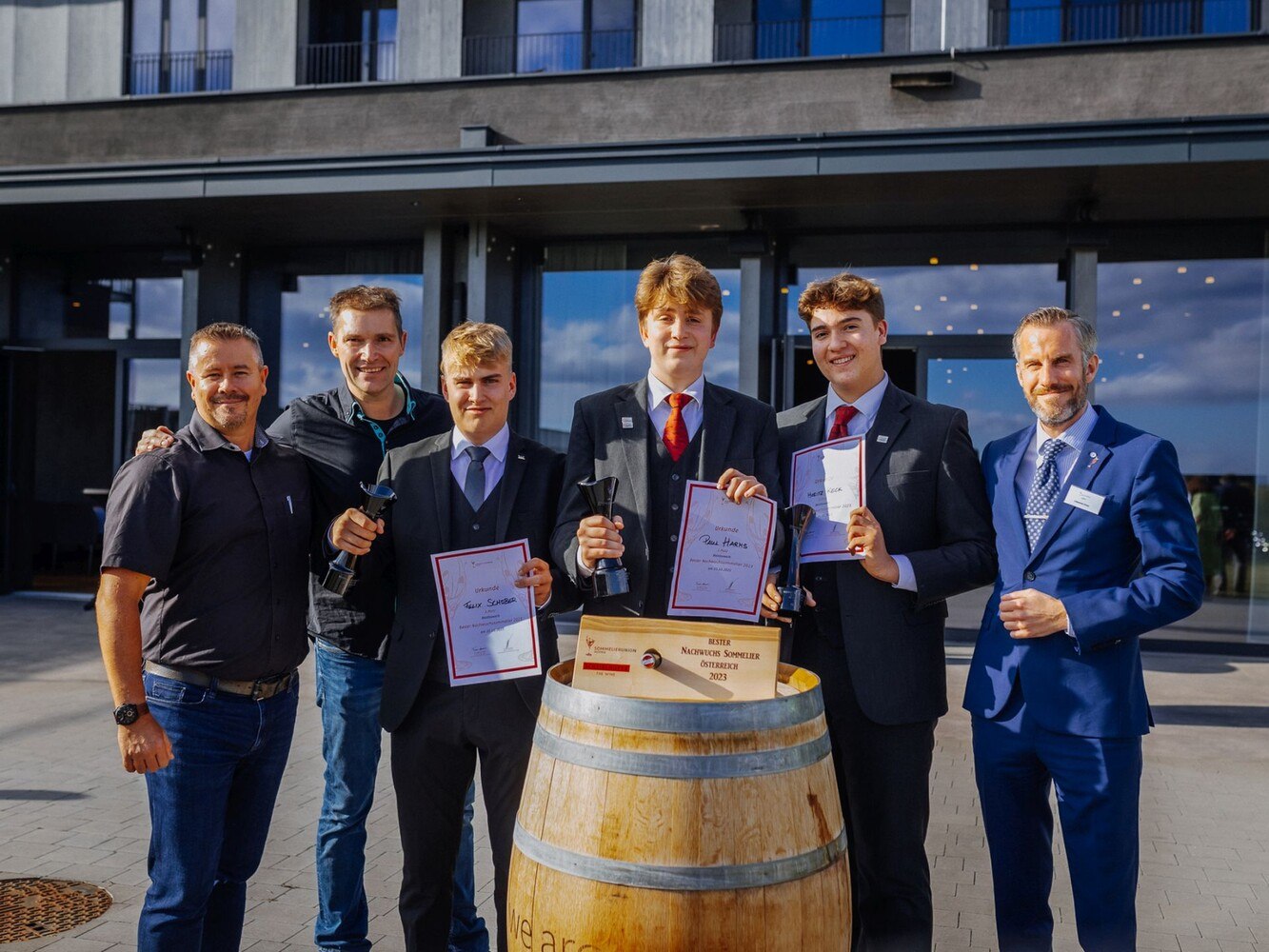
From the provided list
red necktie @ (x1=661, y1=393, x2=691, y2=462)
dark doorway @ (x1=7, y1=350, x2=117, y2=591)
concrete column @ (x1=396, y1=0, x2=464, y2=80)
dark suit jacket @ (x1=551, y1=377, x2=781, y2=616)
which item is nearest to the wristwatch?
dark suit jacket @ (x1=551, y1=377, x2=781, y2=616)

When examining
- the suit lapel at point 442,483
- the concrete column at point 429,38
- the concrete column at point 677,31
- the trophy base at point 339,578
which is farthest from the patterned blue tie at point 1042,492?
the concrete column at point 429,38

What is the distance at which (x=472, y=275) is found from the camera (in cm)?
1038

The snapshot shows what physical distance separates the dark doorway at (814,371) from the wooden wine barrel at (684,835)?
27.2ft

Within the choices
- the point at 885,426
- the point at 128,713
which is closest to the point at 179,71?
the point at 128,713

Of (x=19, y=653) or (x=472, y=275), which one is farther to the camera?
(x=472, y=275)

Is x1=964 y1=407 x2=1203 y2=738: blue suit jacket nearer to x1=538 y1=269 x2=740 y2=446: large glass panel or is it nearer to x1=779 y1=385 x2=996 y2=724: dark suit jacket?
x1=779 y1=385 x2=996 y2=724: dark suit jacket

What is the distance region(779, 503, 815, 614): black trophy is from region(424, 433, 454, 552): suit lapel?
98 centimetres

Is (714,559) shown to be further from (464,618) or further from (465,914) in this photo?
(465,914)

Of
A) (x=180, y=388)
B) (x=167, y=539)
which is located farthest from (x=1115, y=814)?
(x=180, y=388)

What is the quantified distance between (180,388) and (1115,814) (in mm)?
10914

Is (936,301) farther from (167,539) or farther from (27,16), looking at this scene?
(27,16)

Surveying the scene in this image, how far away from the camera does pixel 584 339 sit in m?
11.1

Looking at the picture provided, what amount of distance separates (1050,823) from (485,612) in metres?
1.75

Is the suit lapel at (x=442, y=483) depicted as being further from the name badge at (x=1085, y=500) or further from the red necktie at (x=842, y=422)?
the name badge at (x=1085, y=500)
